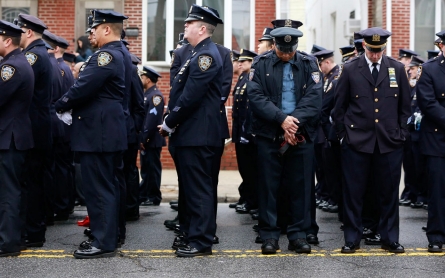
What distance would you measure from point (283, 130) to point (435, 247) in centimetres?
193

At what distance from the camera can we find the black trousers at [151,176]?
12938mm

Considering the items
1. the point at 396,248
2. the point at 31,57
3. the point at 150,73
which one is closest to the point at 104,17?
the point at 31,57

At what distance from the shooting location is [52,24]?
57.3 feet

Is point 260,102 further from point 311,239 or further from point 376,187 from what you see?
point 311,239

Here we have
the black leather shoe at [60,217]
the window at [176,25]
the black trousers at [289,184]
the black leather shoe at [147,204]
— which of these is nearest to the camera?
the black trousers at [289,184]

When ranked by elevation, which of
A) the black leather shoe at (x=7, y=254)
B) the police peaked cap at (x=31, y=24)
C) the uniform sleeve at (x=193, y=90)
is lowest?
the black leather shoe at (x=7, y=254)

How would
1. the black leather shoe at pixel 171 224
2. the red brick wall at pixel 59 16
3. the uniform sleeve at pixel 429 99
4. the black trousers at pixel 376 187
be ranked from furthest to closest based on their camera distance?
the red brick wall at pixel 59 16
the black leather shoe at pixel 171 224
the uniform sleeve at pixel 429 99
the black trousers at pixel 376 187

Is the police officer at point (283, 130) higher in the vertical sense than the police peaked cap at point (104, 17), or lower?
lower

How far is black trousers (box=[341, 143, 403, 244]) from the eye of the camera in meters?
8.80

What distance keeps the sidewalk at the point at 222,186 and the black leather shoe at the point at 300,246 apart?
4987 mm

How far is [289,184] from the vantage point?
348 inches

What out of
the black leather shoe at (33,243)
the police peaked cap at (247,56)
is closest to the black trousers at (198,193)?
the black leather shoe at (33,243)

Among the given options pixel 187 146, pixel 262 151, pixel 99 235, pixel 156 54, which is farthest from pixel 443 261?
pixel 156 54

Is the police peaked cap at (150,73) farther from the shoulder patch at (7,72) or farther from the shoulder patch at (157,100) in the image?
the shoulder patch at (7,72)
